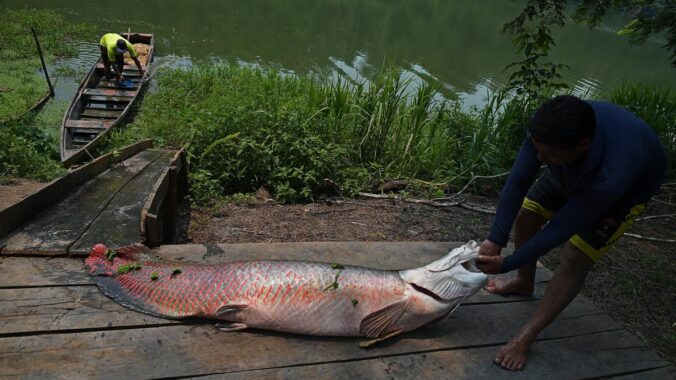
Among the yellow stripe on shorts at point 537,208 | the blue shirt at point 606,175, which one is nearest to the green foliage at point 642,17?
the yellow stripe on shorts at point 537,208

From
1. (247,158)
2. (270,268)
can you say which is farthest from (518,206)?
(247,158)

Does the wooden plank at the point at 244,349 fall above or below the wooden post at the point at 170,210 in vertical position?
above

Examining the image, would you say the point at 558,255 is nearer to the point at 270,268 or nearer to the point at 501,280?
the point at 501,280

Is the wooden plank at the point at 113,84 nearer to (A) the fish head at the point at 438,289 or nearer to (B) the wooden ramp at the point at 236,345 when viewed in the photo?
(B) the wooden ramp at the point at 236,345

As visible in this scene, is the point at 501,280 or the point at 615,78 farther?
the point at 615,78

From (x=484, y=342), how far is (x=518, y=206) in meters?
0.82

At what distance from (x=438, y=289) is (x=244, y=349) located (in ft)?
3.50

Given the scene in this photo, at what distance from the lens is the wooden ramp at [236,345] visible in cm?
196

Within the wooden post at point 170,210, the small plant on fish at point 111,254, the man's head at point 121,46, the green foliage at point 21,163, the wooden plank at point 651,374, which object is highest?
the wooden plank at point 651,374

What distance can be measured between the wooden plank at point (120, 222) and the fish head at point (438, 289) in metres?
1.77

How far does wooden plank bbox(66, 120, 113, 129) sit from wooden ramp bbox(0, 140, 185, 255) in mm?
3806

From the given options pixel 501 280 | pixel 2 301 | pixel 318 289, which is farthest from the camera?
pixel 501 280

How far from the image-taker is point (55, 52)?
11.2 meters

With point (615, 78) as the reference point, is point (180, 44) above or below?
below
